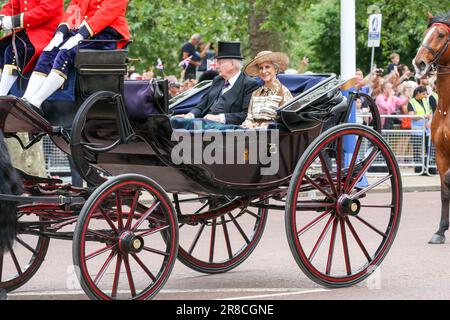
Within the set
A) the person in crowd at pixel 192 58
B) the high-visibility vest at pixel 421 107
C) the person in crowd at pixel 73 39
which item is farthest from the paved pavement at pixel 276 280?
the person in crowd at pixel 192 58

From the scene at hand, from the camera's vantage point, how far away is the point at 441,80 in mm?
10719

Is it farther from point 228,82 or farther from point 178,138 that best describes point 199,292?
point 228,82

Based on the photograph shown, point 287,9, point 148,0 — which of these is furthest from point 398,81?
point 148,0

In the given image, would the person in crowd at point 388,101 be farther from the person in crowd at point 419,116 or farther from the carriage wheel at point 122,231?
the carriage wheel at point 122,231

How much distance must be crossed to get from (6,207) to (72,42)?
1.49m

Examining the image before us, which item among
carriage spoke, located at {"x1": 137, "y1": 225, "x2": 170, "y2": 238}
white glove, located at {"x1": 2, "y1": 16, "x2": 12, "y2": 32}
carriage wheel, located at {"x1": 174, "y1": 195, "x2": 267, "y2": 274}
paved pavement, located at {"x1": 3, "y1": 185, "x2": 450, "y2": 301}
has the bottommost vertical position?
paved pavement, located at {"x1": 3, "y1": 185, "x2": 450, "y2": 301}

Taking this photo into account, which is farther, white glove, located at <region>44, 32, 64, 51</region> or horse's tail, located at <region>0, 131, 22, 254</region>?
white glove, located at <region>44, 32, 64, 51</region>

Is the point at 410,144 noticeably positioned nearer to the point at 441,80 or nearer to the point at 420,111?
the point at 420,111

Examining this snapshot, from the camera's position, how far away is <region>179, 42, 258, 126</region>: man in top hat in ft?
27.3

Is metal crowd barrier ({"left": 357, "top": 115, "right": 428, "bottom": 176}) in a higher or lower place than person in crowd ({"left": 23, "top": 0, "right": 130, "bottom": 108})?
lower

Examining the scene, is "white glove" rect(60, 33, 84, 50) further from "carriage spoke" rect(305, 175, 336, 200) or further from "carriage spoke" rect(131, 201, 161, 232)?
"carriage spoke" rect(305, 175, 336, 200)

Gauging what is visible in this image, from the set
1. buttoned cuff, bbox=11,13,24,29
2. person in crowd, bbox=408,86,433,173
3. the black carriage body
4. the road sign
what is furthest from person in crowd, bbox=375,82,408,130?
buttoned cuff, bbox=11,13,24,29

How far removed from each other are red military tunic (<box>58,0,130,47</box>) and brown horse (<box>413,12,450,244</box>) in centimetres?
394

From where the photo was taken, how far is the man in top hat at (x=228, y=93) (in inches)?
328
